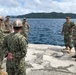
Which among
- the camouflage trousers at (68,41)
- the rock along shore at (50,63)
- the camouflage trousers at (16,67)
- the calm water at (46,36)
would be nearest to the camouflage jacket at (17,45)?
the camouflage trousers at (16,67)

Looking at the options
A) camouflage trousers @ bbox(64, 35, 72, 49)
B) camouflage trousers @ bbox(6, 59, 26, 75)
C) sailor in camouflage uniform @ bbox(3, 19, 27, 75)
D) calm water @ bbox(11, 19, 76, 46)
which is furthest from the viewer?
calm water @ bbox(11, 19, 76, 46)

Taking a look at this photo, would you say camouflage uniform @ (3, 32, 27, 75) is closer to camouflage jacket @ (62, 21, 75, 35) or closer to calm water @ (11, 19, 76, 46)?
camouflage jacket @ (62, 21, 75, 35)

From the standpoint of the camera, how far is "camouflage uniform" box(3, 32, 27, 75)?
20.9 ft

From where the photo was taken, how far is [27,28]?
16188 millimetres

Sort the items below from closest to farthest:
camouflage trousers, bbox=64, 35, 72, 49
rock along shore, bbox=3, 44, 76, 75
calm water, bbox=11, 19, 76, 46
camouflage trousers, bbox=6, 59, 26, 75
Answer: camouflage trousers, bbox=6, 59, 26, 75, rock along shore, bbox=3, 44, 76, 75, camouflage trousers, bbox=64, 35, 72, 49, calm water, bbox=11, 19, 76, 46

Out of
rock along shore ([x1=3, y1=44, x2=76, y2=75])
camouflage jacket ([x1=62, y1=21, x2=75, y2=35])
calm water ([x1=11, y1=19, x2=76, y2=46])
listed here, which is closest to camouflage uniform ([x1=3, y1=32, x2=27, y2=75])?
rock along shore ([x1=3, y1=44, x2=76, y2=75])

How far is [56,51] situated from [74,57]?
199 cm

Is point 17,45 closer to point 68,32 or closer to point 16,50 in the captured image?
point 16,50

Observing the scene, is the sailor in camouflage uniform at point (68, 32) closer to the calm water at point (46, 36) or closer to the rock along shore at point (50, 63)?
the rock along shore at point (50, 63)

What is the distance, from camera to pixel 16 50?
21.1 ft

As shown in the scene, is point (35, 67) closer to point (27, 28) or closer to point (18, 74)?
point (18, 74)

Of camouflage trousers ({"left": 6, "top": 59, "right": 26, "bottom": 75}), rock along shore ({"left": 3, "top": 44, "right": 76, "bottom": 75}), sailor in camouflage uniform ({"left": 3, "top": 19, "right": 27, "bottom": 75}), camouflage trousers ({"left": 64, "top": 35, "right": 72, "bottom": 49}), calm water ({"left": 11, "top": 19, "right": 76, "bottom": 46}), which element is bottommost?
calm water ({"left": 11, "top": 19, "right": 76, "bottom": 46})

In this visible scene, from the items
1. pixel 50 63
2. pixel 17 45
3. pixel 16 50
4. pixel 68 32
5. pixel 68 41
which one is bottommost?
pixel 50 63

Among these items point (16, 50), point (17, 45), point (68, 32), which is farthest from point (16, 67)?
point (68, 32)
